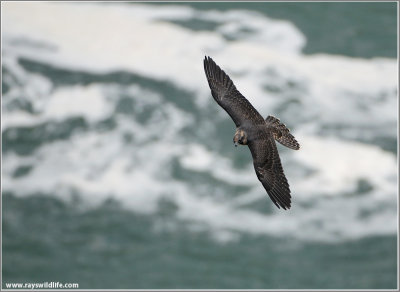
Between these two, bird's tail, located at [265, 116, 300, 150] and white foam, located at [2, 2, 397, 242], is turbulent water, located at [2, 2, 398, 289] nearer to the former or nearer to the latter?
white foam, located at [2, 2, 397, 242]

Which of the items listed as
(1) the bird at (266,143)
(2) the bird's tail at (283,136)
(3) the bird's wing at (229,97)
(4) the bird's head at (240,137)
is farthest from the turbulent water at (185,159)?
(4) the bird's head at (240,137)

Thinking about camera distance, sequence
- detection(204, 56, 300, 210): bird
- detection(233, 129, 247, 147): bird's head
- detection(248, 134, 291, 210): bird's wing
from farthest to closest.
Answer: detection(248, 134, 291, 210): bird's wing
detection(204, 56, 300, 210): bird
detection(233, 129, 247, 147): bird's head

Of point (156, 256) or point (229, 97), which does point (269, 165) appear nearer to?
point (229, 97)

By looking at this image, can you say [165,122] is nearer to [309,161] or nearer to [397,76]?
[309,161]

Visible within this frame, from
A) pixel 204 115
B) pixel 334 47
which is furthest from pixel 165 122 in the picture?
pixel 334 47

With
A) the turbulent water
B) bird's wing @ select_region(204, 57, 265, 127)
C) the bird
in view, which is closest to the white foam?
the turbulent water

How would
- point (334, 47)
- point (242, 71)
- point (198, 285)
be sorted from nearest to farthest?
1. point (198, 285)
2. point (242, 71)
3. point (334, 47)
